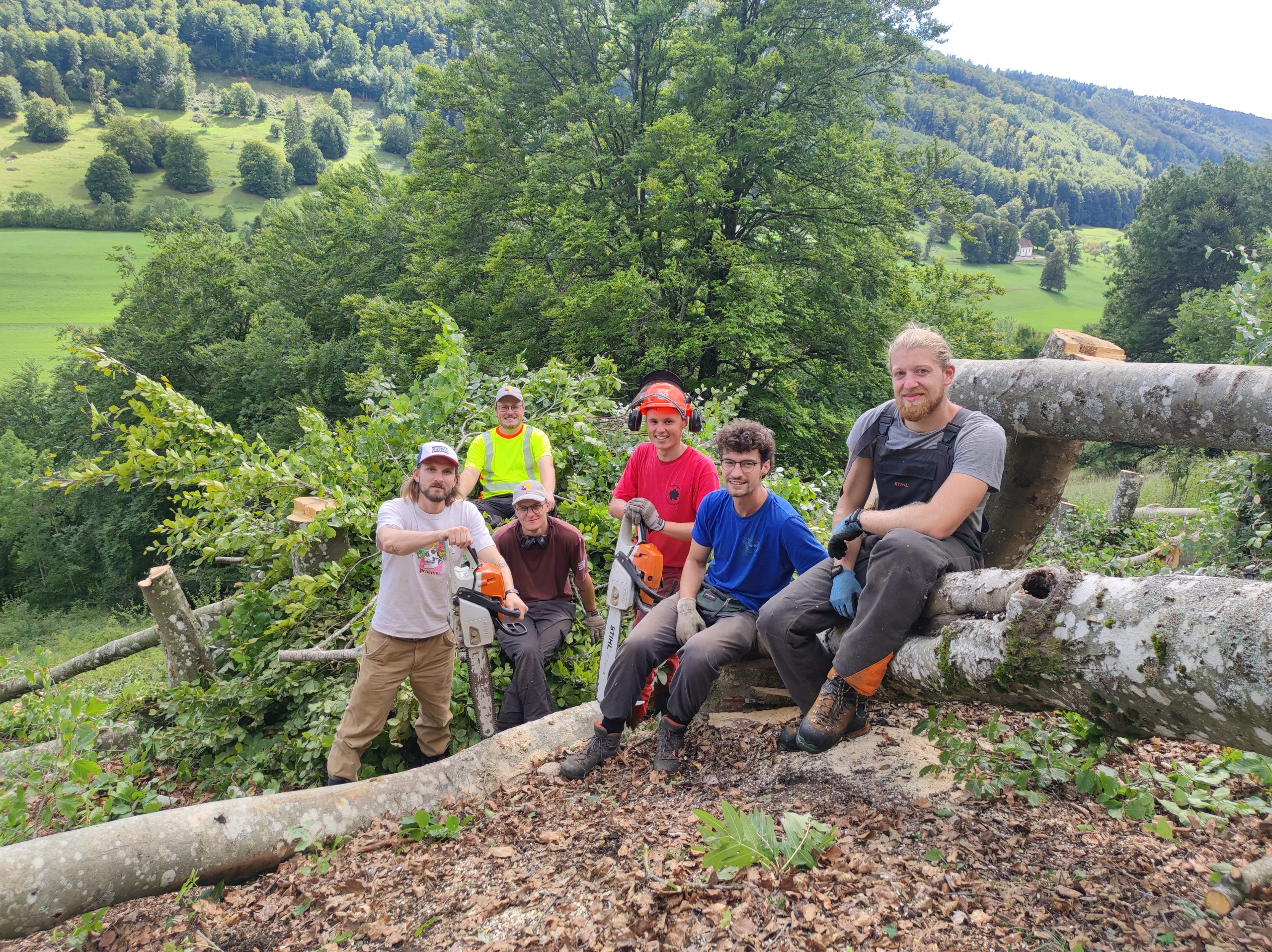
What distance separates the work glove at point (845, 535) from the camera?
9.57 ft

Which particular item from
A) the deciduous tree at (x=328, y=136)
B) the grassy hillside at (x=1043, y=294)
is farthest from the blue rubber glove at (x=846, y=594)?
the deciduous tree at (x=328, y=136)

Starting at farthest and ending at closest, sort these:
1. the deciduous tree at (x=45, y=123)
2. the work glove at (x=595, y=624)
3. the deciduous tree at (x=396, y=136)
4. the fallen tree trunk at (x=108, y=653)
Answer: the deciduous tree at (x=396, y=136)
the deciduous tree at (x=45, y=123)
the fallen tree trunk at (x=108, y=653)
the work glove at (x=595, y=624)

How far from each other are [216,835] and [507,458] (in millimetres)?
3186

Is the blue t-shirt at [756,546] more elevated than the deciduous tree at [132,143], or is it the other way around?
the deciduous tree at [132,143]

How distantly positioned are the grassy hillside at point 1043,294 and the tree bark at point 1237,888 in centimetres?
5581

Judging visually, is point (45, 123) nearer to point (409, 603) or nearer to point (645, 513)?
point (409, 603)

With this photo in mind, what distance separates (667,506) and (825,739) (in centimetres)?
189

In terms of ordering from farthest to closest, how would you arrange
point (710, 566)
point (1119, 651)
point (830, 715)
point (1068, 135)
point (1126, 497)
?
1. point (1068, 135)
2. point (1126, 497)
3. point (710, 566)
4. point (830, 715)
5. point (1119, 651)

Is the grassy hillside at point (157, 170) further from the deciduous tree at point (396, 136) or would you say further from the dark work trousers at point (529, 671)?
the dark work trousers at point (529, 671)

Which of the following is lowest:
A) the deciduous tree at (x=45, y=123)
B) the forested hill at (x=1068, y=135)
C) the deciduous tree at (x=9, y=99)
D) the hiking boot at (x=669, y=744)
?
the hiking boot at (x=669, y=744)

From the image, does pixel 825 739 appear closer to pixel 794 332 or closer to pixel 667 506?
pixel 667 506

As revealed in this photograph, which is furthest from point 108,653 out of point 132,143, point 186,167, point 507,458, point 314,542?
point 132,143

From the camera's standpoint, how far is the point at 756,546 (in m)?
3.61

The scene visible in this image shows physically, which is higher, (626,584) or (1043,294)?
(1043,294)
